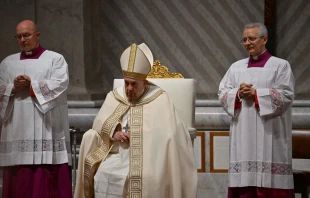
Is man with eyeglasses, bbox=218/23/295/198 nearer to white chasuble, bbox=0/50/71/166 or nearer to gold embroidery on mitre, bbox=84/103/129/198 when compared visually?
gold embroidery on mitre, bbox=84/103/129/198

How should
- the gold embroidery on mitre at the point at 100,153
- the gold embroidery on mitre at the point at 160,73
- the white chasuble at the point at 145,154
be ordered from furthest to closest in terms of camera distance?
1. the gold embroidery on mitre at the point at 160,73
2. the gold embroidery on mitre at the point at 100,153
3. the white chasuble at the point at 145,154

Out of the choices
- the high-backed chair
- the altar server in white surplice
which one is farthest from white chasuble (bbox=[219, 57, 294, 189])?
the altar server in white surplice

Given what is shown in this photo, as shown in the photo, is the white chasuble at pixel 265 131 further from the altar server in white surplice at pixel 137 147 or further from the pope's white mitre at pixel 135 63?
the pope's white mitre at pixel 135 63

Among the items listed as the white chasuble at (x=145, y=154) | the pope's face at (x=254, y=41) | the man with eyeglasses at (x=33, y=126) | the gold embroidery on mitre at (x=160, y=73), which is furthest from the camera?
the gold embroidery on mitre at (x=160, y=73)

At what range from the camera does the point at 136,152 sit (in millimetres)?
6910

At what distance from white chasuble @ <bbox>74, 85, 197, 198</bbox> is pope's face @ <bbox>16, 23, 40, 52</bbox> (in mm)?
1186

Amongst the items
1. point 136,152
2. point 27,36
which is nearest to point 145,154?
point 136,152

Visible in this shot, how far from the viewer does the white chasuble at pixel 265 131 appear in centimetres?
760

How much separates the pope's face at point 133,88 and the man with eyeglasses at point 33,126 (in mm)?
1109

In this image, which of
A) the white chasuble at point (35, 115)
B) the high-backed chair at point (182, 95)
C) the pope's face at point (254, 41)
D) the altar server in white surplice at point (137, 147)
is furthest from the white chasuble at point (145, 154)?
the pope's face at point (254, 41)

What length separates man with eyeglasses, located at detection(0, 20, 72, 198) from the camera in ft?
25.8

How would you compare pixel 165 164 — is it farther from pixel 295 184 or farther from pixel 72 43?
pixel 72 43

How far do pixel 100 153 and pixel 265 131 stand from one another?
5.37 ft

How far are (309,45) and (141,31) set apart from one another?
6.70ft
